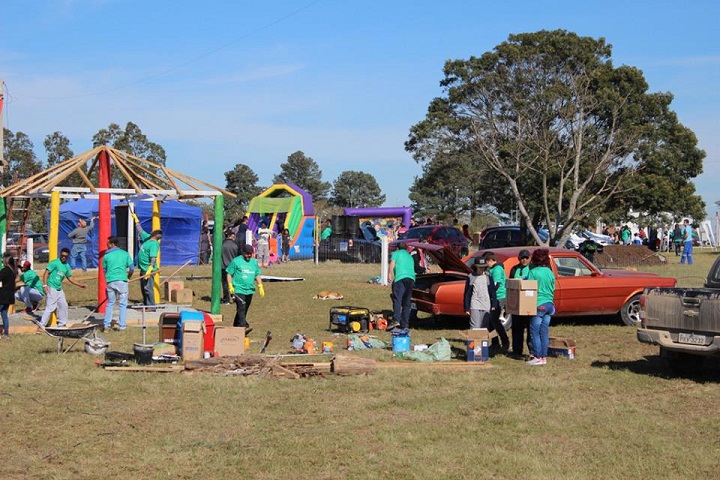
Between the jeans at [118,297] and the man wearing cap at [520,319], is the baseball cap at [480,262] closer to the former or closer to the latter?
the man wearing cap at [520,319]

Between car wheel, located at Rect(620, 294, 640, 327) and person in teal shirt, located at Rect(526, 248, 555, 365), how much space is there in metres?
3.84

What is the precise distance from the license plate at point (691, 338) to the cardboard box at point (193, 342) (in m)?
5.95

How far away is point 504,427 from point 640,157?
29.8 meters

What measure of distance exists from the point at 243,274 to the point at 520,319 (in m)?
4.55

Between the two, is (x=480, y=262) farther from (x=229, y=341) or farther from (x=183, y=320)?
(x=183, y=320)

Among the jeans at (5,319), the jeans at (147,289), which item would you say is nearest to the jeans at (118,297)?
the jeans at (5,319)

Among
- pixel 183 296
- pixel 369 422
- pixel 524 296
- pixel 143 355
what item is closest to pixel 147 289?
pixel 183 296

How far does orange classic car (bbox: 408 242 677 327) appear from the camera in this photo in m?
14.2

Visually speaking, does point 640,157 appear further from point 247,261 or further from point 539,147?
point 247,261

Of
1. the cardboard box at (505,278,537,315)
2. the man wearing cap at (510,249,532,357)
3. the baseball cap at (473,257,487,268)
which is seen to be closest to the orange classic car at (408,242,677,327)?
the baseball cap at (473,257,487,268)

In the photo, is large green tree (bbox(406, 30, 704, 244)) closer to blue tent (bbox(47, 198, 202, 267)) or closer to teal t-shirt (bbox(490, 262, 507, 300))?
blue tent (bbox(47, 198, 202, 267))

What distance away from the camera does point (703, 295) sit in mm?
9859

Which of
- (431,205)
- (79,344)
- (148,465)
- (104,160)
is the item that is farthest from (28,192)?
(431,205)

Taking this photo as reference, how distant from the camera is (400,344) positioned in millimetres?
12164
